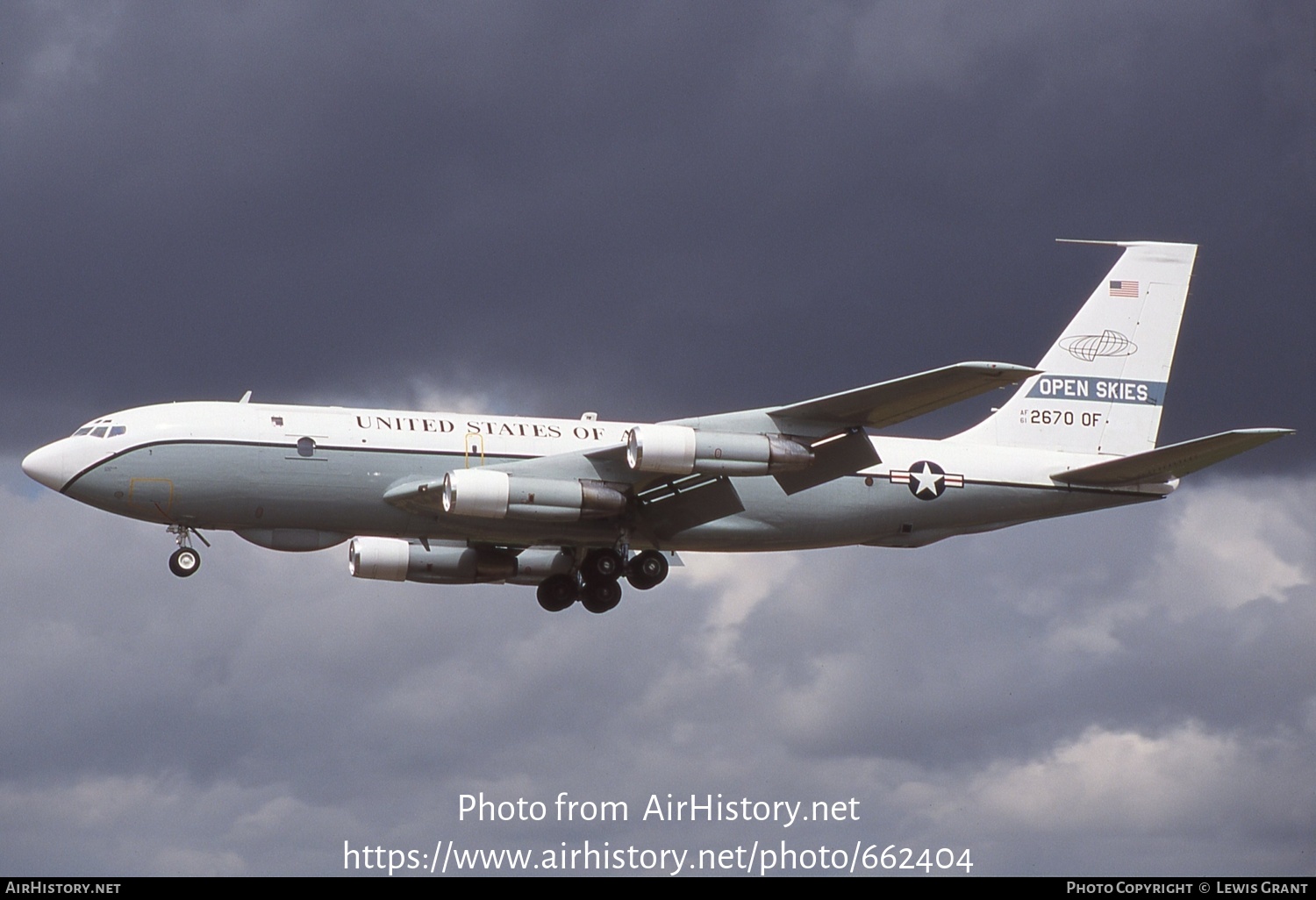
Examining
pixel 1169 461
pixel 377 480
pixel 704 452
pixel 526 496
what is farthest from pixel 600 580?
pixel 1169 461

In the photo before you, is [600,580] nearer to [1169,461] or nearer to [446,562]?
[446,562]

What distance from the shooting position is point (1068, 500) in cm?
5616

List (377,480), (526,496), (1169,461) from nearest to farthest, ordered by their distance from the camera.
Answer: (526,496), (377,480), (1169,461)

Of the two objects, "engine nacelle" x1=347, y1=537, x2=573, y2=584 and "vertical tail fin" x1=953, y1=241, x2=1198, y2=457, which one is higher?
"vertical tail fin" x1=953, y1=241, x2=1198, y2=457

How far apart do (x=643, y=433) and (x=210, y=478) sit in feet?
37.1

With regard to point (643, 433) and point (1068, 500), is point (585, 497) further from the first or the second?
point (1068, 500)

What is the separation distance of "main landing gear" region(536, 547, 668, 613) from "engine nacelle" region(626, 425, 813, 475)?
16.3 feet

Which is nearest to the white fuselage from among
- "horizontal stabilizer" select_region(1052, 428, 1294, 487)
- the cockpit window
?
the cockpit window

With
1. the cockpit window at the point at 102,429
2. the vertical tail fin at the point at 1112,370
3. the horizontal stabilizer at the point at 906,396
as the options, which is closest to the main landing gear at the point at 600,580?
the horizontal stabilizer at the point at 906,396

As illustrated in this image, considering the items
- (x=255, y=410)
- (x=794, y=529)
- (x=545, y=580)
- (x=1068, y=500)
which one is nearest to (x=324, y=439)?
(x=255, y=410)

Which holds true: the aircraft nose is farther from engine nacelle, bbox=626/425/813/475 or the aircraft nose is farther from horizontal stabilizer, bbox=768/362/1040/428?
horizontal stabilizer, bbox=768/362/1040/428

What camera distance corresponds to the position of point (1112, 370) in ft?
198

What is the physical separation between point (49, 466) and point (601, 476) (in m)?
14.5

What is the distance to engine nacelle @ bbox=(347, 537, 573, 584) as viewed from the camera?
5628 centimetres
